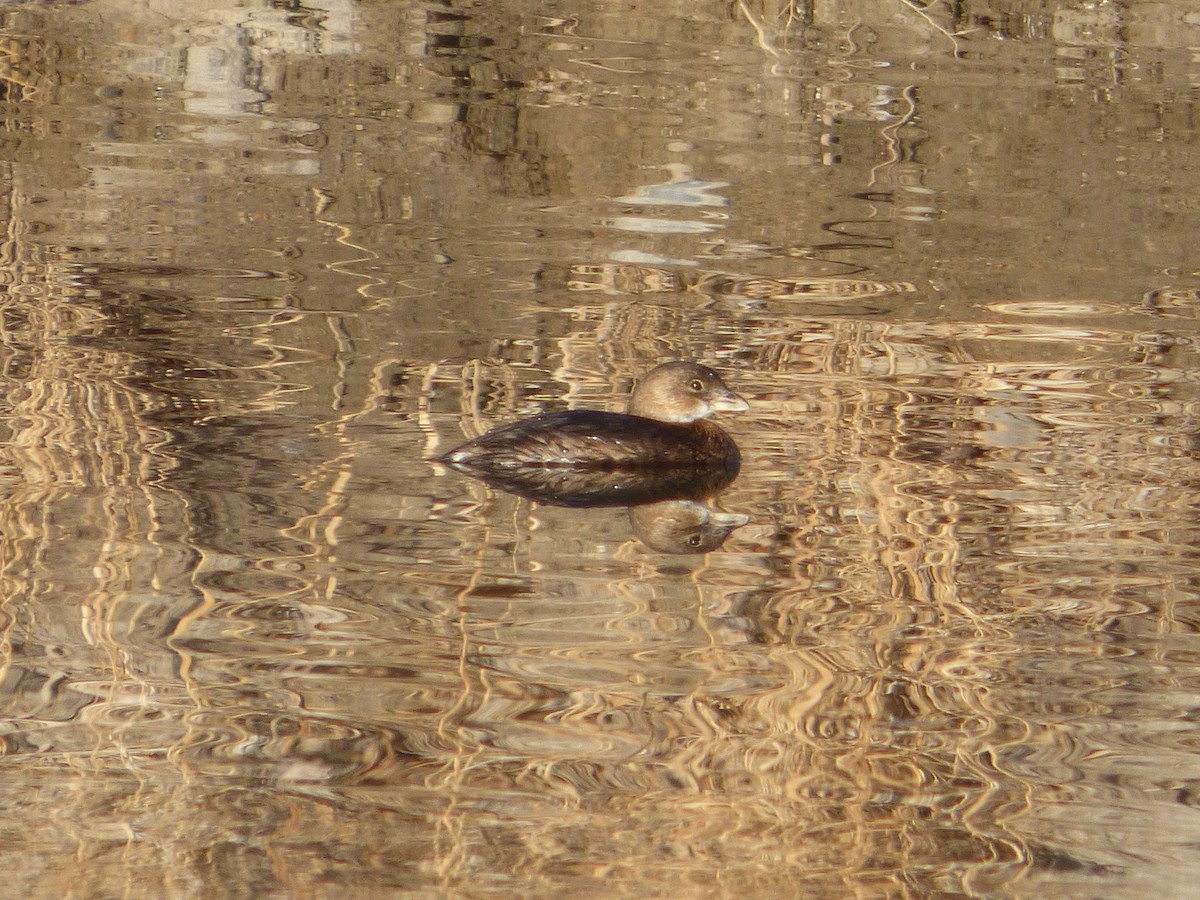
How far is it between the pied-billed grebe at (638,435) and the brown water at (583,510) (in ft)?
0.63

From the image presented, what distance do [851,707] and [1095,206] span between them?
7.22 m

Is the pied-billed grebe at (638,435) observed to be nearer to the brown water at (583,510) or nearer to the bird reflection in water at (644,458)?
the bird reflection in water at (644,458)

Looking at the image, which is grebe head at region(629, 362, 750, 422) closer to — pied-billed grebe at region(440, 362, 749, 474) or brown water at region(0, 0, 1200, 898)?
pied-billed grebe at region(440, 362, 749, 474)

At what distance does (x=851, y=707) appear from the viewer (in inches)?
208

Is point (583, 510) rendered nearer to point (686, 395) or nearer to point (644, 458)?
point (644, 458)

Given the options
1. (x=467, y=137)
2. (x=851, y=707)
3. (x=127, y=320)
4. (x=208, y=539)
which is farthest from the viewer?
(x=467, y=137)

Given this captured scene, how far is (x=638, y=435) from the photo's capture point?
7441 mm

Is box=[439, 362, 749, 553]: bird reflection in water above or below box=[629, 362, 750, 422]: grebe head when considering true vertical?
below

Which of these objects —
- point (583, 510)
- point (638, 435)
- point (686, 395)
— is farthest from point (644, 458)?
point (583, 510)

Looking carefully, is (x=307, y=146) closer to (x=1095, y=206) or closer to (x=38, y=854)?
(x=1095, y=206)

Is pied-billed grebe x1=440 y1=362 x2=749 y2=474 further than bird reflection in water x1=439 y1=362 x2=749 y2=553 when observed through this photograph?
Yes

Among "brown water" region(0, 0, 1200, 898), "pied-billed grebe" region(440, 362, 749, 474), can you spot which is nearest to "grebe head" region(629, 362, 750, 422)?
"pied-billed grebe" region(440, 362, 749, 474)

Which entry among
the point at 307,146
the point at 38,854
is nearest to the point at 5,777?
the point at 38,854

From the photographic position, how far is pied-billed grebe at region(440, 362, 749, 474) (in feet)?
23.4
